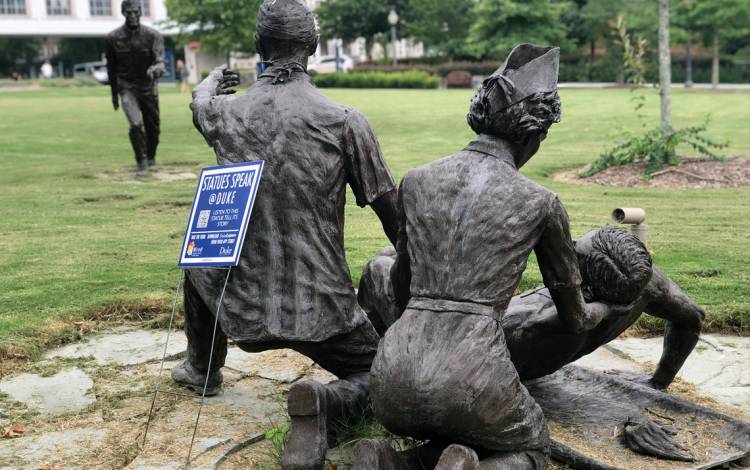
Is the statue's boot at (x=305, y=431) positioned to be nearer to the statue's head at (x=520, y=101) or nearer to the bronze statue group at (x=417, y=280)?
the bronze statue group at (x=417, y=280)

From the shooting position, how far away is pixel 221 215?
436 cm

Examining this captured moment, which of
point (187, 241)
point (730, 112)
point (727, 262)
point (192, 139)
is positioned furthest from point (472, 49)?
point (187, 241)

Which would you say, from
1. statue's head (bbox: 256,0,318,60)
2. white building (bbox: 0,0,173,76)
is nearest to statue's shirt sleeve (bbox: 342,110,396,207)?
statue's head (bbox: 256,0,318,60)

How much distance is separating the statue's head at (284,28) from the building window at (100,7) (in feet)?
239

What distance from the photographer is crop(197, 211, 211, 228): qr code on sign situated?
4.43m

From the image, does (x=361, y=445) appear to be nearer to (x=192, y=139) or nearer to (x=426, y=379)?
(x=426, y=379)

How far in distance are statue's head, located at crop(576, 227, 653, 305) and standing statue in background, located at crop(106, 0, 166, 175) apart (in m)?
9.99

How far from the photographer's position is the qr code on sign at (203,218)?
4.43m

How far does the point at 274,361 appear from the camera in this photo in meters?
5.73

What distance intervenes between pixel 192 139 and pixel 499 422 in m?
16.9

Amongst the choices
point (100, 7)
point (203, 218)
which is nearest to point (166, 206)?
point (203, 218)

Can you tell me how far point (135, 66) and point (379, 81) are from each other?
3328cm

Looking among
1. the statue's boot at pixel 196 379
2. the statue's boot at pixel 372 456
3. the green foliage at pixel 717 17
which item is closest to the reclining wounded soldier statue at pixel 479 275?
the statue's boot at pixel 372 456

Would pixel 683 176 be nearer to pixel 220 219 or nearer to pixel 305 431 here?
pixel 220 219
